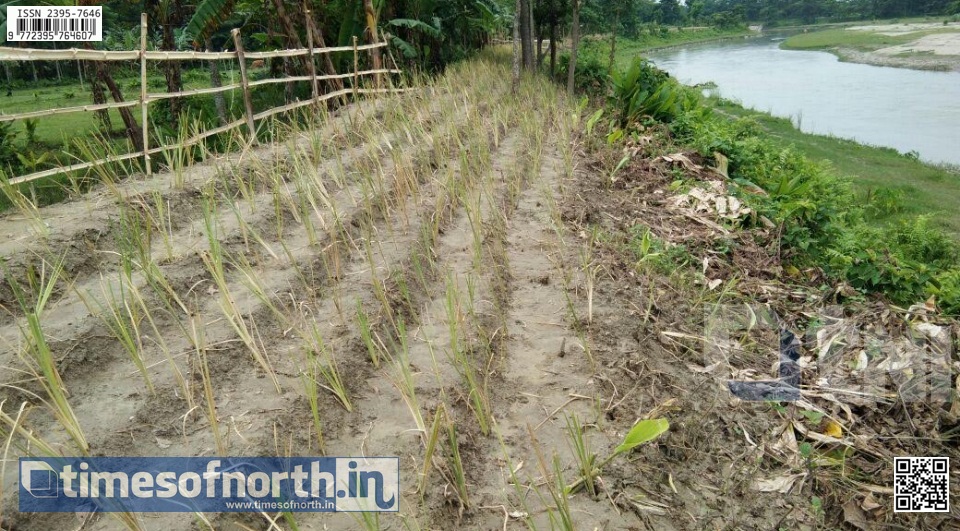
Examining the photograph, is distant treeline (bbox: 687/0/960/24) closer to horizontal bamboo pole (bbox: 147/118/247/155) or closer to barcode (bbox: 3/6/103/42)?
horizontal bamboo pole (bbox: 147/118/247/155)

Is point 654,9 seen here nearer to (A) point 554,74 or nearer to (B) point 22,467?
(A) point 554,74

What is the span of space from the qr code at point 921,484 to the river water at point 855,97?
37.4 ft

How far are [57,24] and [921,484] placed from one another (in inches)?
392

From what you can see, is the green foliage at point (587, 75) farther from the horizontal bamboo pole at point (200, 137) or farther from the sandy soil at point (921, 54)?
the sandy soil at point (921, 54)

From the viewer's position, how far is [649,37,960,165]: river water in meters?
13.0

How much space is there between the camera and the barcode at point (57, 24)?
720 cm

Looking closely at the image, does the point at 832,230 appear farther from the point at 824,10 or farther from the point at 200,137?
the point at 824,10

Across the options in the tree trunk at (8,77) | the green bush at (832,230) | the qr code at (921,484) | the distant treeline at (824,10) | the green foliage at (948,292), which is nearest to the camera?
the qr code at (921,484)

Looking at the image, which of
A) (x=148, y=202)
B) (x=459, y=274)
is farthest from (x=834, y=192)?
(x=148, y=202)

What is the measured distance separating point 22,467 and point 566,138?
218 inches

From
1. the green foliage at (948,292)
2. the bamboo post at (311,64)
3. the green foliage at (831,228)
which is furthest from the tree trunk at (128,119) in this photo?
the green foliage at (948,292)

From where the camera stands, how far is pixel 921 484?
2.40 m

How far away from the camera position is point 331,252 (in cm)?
351

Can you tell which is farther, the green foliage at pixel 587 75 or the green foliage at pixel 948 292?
the green foliage at pixel 587 75
